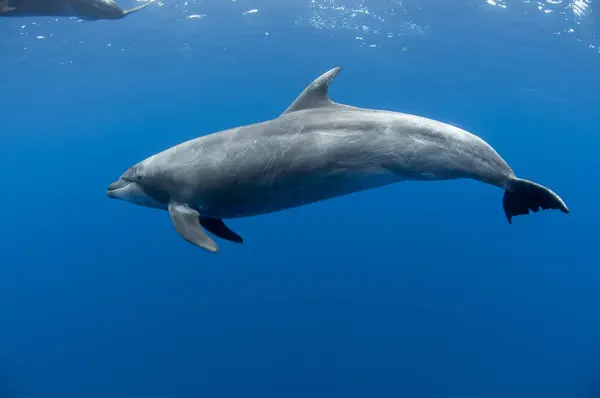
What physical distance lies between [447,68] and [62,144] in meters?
51.9

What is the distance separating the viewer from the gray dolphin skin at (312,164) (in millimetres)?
5348

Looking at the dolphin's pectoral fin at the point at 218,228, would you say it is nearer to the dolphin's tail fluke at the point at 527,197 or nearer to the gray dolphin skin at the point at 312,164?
the gray dolphin skin at the point at 312,164

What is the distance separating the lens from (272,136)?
551cm

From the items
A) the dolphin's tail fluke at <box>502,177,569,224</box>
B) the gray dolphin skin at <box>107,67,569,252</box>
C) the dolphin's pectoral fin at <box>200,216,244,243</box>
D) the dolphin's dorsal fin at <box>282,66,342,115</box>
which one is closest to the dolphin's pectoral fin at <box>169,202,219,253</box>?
the gray dolphin skin at <box>107,67,569,252</box>

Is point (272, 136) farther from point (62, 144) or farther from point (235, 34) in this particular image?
point (62, 144)

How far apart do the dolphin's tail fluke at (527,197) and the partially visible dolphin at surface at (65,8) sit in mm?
8029

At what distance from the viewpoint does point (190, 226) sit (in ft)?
17.6

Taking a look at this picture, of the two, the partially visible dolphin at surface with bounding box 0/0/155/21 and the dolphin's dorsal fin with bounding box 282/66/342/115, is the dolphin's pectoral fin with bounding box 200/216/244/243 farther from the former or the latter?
the partially visible dolphin at surface with bounding box 0/0/155/21

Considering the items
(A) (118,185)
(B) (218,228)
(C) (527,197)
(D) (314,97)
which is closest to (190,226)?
(B) (218,228)

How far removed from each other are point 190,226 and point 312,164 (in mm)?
1644

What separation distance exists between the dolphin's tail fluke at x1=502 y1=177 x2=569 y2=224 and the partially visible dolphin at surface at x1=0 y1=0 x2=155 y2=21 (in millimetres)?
8029

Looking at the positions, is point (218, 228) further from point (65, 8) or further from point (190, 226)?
point (65, 8)

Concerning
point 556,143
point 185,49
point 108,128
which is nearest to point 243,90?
point 185,49

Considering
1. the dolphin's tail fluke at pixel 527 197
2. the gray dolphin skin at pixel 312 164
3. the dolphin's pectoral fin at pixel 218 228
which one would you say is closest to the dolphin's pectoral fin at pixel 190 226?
the gray dolphin skin at pixel 312 164
